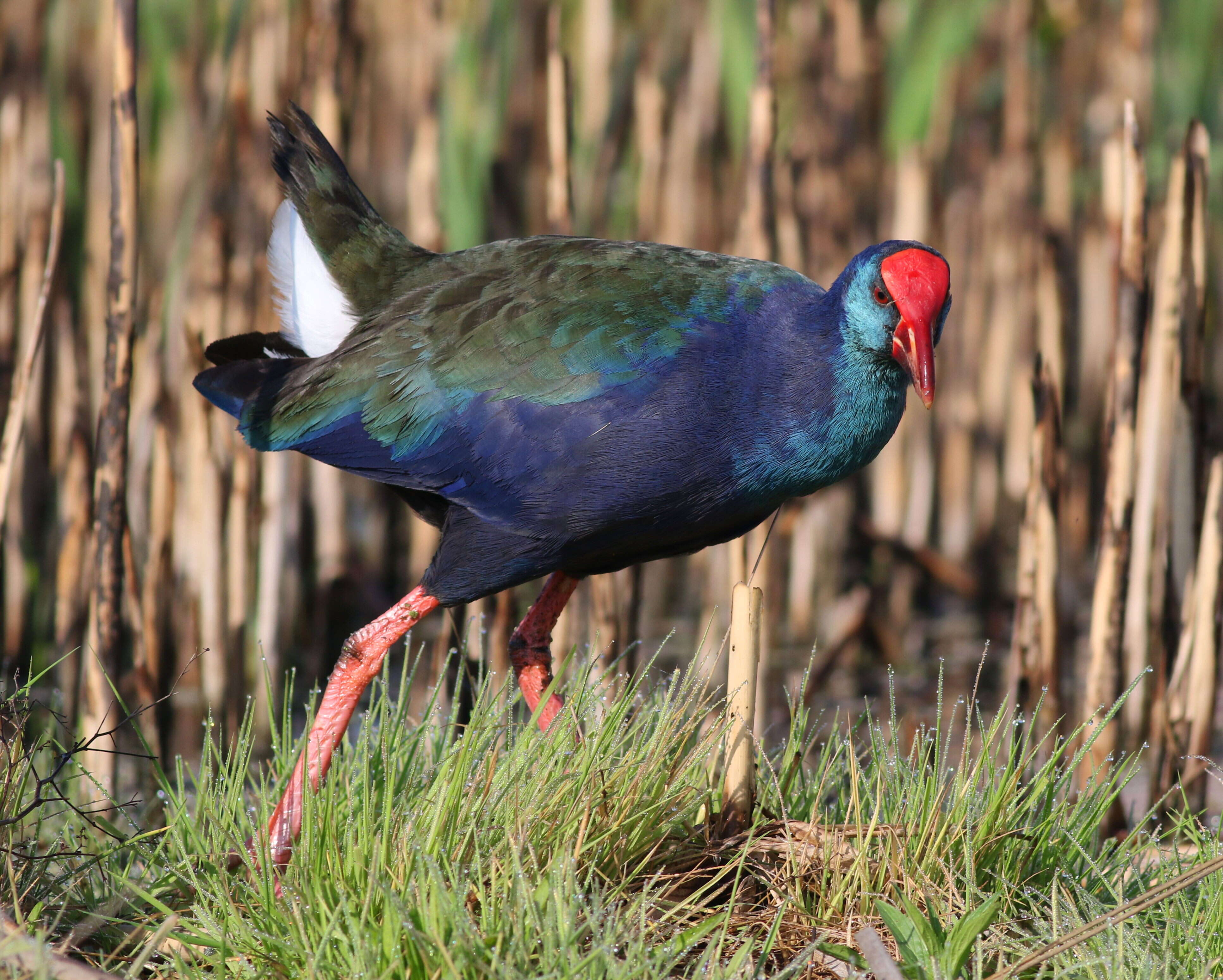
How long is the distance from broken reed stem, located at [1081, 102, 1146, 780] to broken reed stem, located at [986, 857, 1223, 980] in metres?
1.09

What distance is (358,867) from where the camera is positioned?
1.70 m

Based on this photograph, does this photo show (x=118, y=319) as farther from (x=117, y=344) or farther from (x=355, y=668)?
(x=355, y=668)

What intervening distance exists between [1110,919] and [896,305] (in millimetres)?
910

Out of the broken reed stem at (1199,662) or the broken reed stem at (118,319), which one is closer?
the broken reed stem at (118,319)

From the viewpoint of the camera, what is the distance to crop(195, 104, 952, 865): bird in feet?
6.69

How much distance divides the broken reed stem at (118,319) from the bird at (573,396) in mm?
153

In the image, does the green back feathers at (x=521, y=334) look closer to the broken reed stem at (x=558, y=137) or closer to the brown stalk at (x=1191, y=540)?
the broken reed stem at (x=558, y=137)

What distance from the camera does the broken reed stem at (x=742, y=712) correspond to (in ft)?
6.46

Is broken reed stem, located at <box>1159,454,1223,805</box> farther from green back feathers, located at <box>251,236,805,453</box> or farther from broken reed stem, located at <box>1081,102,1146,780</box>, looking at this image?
green back feathers, located at <box>251,236,805,453</box>

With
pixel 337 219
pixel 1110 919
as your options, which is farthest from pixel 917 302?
pixel 337 219

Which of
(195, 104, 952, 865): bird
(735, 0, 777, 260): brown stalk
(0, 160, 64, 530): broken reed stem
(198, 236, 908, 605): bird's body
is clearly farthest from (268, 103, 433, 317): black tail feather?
(735, 0, 777, 260): brown stalk

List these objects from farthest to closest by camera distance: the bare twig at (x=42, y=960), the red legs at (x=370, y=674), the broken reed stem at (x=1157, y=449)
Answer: the broken reed stem at (x=1157, y=449)
the red legs at (x=370, y=674)
the bare twig at (x=42, y=960)

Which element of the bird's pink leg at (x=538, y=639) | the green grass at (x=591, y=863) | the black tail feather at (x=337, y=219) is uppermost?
the black tail feather at (x=337, y=219)

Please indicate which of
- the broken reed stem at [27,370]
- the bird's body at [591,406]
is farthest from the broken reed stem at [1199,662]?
the broken reed stem at [27,370]
